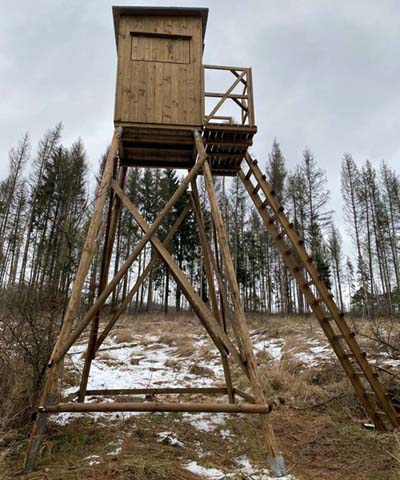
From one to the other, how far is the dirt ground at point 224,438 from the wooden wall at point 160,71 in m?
4.95

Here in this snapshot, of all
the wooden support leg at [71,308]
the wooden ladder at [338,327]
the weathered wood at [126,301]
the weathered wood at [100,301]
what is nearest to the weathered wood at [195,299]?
the weathered wood at [100,301]

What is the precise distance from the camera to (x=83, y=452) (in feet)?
12.8

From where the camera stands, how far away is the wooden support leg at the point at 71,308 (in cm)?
355

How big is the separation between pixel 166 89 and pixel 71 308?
4.10 metres

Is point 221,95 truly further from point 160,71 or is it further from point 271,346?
point 271,346

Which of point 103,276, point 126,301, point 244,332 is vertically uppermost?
point 103,276

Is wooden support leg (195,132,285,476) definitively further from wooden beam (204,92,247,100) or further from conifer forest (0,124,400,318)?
conifer forest (0,124,400,318)

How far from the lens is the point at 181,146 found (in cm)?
612

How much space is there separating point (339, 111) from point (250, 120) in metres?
11.6

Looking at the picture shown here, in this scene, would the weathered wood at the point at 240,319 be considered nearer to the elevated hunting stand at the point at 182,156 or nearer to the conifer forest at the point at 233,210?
the elevated hunting stand at the point at 182,156

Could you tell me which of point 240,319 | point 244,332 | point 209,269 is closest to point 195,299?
point 240,319

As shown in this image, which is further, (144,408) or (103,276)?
(103,276)

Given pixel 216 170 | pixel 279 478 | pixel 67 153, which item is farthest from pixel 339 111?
pixel 67 153

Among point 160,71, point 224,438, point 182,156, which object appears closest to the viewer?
point 224,438
